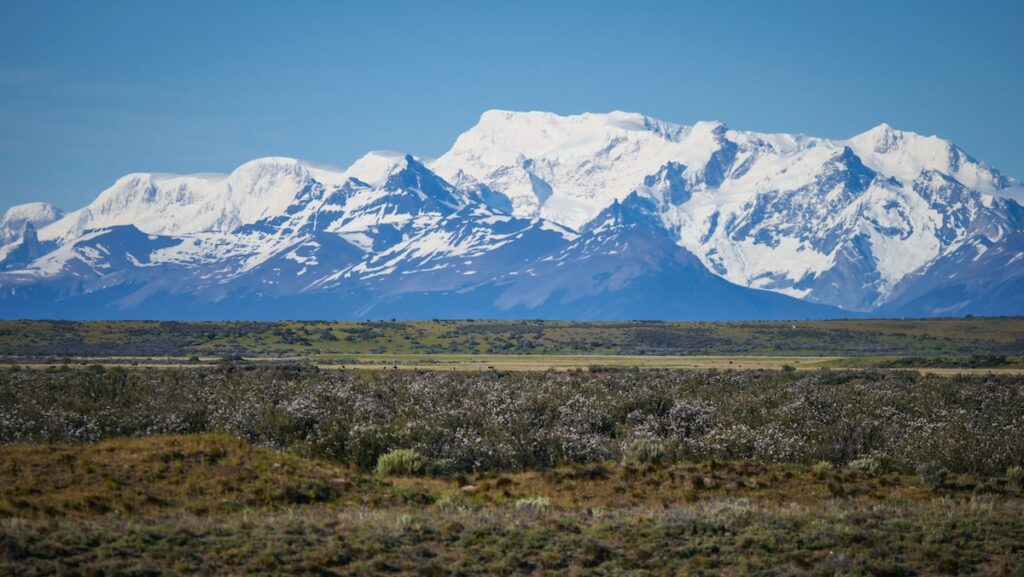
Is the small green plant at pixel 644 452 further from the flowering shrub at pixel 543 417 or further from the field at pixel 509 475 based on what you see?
the flowering shrub at pixel 543 417

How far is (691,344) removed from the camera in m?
167

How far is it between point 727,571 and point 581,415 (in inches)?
923

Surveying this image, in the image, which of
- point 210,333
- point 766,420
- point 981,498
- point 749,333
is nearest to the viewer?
point 981,498

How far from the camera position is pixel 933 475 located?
3228 centimetres

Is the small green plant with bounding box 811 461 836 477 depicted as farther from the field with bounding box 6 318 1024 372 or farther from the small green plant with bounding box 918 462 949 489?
the field with bounding box 6 318 1024 372

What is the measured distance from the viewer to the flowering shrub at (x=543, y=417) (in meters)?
37.5

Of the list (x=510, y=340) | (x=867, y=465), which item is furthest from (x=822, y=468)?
(x=510, y=340)

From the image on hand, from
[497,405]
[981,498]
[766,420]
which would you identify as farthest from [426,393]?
[981,498]

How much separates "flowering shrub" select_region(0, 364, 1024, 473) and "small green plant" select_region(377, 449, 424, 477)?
55 centimetres

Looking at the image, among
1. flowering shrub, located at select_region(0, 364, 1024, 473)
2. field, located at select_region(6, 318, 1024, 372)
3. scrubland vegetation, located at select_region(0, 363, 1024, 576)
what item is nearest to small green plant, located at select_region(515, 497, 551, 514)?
scrubland vegetation, located at select_region(0, 363, 1024, 576)

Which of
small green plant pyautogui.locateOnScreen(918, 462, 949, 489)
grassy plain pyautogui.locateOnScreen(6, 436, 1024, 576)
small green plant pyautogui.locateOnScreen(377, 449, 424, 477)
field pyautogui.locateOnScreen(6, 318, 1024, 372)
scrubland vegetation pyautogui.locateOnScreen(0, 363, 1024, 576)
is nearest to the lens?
grassy plain pyautogui.locateOnScreen(6, 436, 1024, 576)

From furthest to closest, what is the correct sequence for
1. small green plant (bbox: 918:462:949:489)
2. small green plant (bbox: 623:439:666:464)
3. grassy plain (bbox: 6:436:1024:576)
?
small green plant (bbox: 623:439:666:464) < small green plant (bbox: 918:462:949:489) < grassy plain (bbox: 6:436:1024:576)

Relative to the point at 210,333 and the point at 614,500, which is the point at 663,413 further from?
the point at 210,333

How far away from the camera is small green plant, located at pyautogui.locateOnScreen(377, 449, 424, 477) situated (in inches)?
1331
